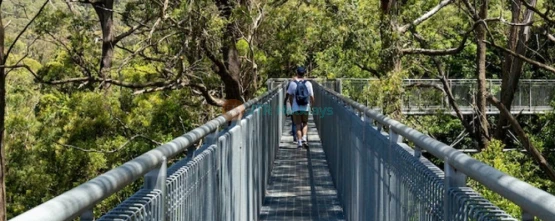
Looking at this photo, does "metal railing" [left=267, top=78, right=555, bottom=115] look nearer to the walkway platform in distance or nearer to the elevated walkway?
the walkway platform in distance

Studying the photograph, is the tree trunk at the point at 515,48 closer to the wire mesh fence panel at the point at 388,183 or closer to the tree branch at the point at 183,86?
the tree branch at the point at 183,86

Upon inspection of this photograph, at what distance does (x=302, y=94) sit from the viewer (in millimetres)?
13906

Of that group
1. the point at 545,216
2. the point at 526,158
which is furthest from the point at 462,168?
the point at 526,158

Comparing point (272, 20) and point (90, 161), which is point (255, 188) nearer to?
point (90, 161)

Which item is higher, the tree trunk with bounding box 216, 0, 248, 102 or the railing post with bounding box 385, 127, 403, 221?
the tree trunk with bounding box 216, 0, 248, 102

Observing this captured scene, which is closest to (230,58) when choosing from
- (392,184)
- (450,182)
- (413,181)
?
(392,184)

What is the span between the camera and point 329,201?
32.5ft

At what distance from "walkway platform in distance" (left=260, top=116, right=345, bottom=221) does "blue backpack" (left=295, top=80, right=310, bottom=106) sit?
1117 mm

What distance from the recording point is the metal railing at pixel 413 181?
78.8 inches

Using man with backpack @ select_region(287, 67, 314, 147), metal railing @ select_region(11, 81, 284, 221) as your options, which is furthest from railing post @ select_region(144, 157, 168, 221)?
man with backpack @ select_region(287, 67, 314, 147)

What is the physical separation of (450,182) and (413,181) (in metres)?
0.82

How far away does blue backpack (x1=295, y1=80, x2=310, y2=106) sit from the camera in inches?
543

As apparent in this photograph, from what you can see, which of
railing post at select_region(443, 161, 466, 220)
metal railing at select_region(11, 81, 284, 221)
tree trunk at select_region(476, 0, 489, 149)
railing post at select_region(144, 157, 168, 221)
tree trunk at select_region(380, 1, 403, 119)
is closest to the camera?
A: metal railing at select_region(11, 81, 284, 221)

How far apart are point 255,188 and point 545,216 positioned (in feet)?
21.6
